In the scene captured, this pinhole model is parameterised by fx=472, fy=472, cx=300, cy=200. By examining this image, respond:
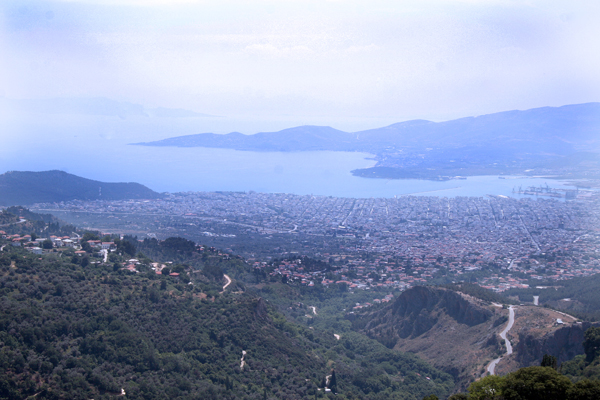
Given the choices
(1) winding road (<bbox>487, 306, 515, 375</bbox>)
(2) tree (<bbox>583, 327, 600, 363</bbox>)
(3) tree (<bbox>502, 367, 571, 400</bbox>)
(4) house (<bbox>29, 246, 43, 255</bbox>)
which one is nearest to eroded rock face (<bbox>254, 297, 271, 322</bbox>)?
(1) winding road (<bbox>487, 306, 515, 375</bbox>)

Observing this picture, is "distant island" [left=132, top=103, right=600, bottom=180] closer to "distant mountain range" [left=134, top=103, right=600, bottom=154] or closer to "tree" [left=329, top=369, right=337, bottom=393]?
"distant mountain range" [left=134, top=103, right=600, bottom=154]

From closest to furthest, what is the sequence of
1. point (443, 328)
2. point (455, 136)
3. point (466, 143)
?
point (443, 328)
point (466, 143)
point (455, 136)

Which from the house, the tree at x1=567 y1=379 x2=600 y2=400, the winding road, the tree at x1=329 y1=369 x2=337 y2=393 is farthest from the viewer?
the house

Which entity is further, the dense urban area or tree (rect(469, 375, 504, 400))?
the dense urban area

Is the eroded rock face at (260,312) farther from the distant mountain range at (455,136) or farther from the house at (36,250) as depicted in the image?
the distant mountain range at (455,136)

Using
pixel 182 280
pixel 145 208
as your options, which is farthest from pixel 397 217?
pixel 182 280

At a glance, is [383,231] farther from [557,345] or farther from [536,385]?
[536,385]

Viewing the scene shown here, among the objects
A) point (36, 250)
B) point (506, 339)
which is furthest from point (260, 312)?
point (36, 250)
